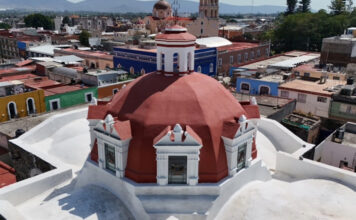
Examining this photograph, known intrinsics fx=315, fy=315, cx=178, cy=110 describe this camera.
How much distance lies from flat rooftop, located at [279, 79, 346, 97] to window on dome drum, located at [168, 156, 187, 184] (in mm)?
26803

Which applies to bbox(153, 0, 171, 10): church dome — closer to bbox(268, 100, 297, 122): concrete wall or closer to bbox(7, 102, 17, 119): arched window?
bbox(7, 102, 17, 119): arched window

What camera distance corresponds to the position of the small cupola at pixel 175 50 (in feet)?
45.6

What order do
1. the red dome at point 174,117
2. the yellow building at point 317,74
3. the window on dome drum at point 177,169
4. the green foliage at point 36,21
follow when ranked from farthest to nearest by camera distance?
the green foliage at point 36,21, the yellow building at point 317,74, the red dome at point 174,117, the window on dome drum at point 177,169

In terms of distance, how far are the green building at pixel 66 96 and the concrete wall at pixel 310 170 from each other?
78.1 feet

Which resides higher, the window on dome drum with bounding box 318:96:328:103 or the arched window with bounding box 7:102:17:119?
the window on dome drum with bounding box 318:96:328:103

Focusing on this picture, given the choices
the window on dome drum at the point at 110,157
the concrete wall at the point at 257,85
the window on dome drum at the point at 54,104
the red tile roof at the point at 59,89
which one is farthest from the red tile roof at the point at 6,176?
the concrete wall at the point at 257,85

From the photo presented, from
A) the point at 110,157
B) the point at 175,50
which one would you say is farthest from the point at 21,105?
the point at 175,50

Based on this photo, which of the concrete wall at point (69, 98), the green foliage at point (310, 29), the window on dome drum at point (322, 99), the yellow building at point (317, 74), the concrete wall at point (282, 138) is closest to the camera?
the concrete wall at point (282, 138)

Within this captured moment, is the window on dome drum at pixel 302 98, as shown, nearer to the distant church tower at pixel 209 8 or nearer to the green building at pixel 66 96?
the green building at pixel 66 96

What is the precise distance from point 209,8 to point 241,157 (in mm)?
70104

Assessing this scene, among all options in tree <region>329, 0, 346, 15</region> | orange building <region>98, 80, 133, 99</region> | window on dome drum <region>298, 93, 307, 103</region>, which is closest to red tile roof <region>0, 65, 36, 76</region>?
orange building <region>98, 80, 133, 99</region>

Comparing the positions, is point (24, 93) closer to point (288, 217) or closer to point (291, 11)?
point (288, 217)

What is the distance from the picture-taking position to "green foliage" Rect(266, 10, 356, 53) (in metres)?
76.5

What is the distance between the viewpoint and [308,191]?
13.6 m
